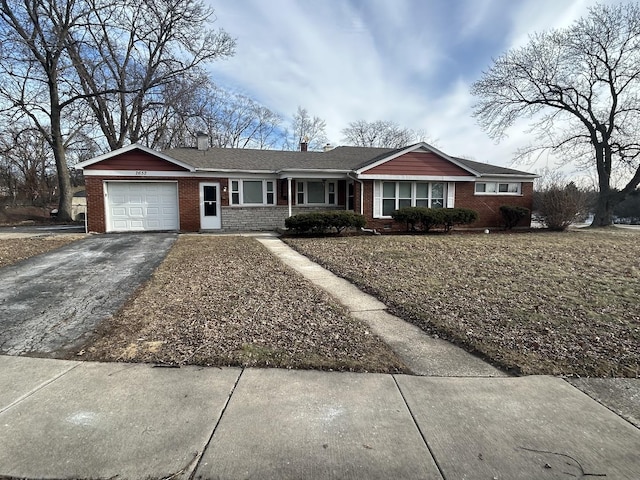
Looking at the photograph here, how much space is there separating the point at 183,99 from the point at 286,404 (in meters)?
26.8

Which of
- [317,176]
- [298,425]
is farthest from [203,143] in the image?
[298,425]

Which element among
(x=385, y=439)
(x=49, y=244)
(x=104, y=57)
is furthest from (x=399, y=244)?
(x=104, y=57)

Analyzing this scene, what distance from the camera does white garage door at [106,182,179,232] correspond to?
1496 cm

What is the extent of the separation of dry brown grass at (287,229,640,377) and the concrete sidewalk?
2.56 ft

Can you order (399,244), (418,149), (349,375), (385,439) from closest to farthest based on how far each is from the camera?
(385,439), (349,375), (399,244), (418,149)

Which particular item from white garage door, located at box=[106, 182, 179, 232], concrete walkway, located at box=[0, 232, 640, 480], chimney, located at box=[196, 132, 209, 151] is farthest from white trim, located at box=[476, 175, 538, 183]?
concrete walkway, located at box=[0, 232, 640, 480]

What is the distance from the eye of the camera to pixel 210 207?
16156 millimetres

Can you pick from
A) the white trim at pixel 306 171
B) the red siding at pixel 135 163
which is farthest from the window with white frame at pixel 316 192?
the red siding at pixel 135 163

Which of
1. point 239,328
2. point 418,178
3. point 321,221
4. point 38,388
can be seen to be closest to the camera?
point 38,388

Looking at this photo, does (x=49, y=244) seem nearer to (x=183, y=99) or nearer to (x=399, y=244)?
(x=399, y=244)

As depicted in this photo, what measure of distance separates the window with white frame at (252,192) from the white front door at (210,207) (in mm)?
744

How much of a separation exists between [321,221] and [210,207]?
18.0ft

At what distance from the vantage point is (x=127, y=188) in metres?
15.1

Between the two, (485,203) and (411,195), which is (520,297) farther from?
(485,203)
